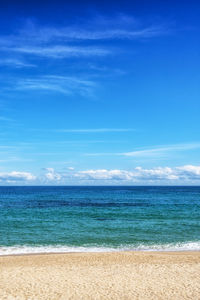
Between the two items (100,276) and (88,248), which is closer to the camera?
(100,276)

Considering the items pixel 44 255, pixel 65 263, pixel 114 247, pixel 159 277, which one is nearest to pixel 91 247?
pixel 114 247

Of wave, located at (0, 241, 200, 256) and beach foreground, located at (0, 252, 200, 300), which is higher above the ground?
beach foreground, located at (0, 252, 200, 300)

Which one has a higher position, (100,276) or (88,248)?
(100,276)

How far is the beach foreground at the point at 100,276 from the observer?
12273mm

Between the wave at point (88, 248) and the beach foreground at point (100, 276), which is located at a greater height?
the beach foreground at point (100, 276)

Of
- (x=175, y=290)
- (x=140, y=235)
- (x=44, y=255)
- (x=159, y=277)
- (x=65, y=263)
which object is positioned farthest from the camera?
(x=140, y=235)

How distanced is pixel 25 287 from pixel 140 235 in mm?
15984

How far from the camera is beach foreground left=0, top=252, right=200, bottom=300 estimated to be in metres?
12.3

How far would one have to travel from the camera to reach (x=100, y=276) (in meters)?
14.5

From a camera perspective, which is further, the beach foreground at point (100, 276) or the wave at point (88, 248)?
the wave at point (88, 248)

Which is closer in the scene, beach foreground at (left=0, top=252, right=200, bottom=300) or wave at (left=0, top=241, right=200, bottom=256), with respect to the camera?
beach foreground at (left=0, top=252, right=200, bottom=300)

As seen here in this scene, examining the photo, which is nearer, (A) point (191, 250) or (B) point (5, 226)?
(A) point (191, 250)

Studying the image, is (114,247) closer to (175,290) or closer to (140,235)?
(140,235)

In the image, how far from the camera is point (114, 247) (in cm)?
2316
